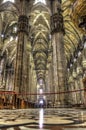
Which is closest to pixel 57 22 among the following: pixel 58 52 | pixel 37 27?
pixel 58 52

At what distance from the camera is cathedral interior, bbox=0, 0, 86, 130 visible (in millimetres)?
2095

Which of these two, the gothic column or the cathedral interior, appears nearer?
the cathedral interior

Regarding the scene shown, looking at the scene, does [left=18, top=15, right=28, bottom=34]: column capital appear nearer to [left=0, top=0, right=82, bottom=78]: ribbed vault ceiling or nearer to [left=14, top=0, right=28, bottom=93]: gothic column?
[left=14, top=0, right=28, bottom=93]: gothic column

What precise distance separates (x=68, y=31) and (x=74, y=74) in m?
8.53

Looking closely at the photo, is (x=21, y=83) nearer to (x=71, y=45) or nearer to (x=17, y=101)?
(x=17, y=101)

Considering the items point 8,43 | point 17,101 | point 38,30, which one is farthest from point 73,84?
point 17,101

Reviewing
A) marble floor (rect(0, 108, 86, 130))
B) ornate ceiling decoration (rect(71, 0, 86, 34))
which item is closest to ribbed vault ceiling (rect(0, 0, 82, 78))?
ornate ceiling decoration (rect(71, 0, 86, 34))

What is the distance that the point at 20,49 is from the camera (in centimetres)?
1425

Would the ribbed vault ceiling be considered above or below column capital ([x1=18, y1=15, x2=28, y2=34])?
above

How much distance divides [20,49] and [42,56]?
22183mm

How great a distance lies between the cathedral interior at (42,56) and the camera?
2095 mm

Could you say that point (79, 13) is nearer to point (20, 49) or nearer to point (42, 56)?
point (20, 49)

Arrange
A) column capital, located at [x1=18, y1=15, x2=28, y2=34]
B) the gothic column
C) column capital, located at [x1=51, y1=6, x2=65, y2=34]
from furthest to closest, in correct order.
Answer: column capital, located at [x1=18, y1=15, x2=28, y2=34]
column capital, located at [x1=51, y1=6, x2=65, y2=34]
the gothic column

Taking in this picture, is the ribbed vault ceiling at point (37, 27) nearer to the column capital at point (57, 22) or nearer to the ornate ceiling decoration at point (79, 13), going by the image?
the column capital at point (57, 22)
